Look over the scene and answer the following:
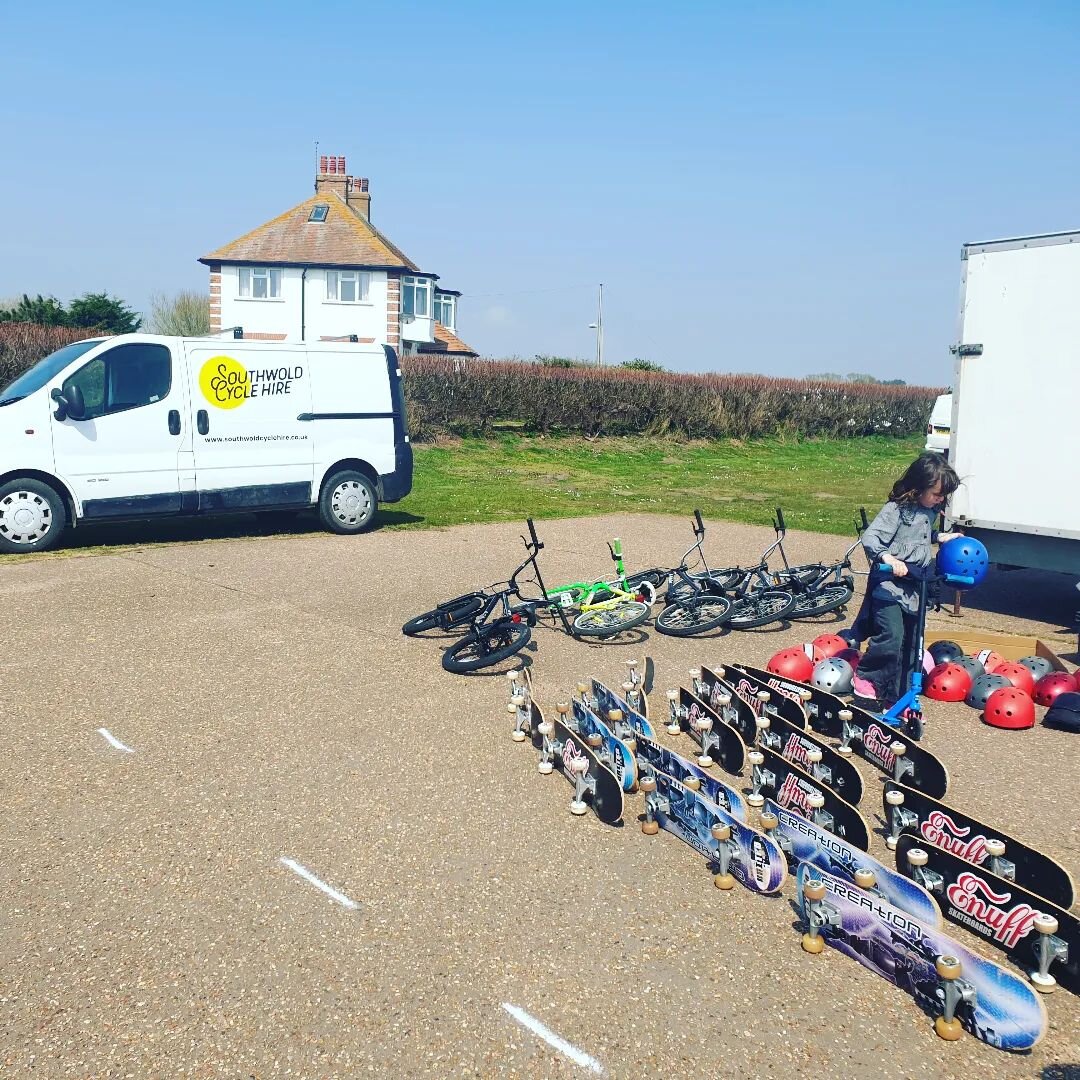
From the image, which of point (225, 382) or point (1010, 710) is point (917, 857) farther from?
point (225, 382)

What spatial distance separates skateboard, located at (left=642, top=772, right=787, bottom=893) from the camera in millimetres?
4285

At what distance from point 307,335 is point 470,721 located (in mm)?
44695

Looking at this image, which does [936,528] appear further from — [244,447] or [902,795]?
[244,447]

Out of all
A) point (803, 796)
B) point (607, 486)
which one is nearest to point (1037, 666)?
point (803, 796)

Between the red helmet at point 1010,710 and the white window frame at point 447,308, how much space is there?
2350 inches

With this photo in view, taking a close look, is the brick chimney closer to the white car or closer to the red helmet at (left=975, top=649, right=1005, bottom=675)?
the white car

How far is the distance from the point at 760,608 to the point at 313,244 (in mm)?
43022

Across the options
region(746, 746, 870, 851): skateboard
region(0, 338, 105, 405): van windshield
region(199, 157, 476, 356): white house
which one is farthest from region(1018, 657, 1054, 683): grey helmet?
region(199, 157, 476, 356): white house

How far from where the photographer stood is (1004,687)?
6809 mm

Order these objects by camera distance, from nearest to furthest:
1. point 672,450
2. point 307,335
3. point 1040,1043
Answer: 1. point 1040,1043
2. point 672,450
3. point 307,335

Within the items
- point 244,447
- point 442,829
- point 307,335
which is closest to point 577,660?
point 442,829

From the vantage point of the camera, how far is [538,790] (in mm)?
5344

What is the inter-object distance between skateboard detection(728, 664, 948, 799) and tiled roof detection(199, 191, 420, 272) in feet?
144

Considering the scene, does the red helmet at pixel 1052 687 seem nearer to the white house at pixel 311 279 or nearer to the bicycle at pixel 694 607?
the bicycle at pixel 694 607
